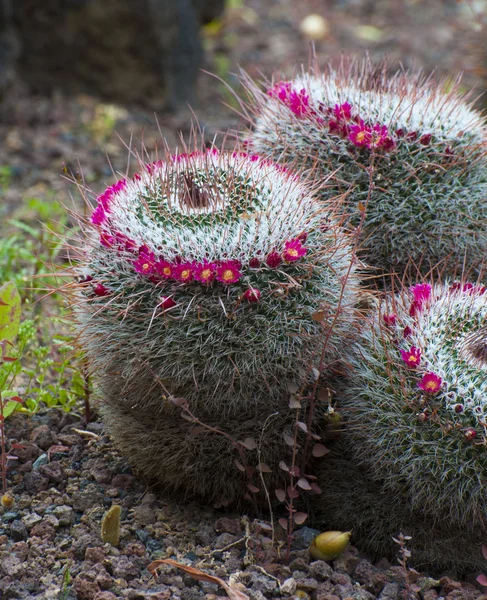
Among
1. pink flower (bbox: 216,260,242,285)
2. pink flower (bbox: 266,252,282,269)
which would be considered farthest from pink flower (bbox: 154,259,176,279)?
pink flower (bbox: 266,252,282,269)

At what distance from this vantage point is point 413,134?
120 inches

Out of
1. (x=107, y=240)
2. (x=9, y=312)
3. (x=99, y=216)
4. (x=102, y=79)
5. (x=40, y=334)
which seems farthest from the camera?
(x=102, y=79)

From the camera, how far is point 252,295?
7.84 feet

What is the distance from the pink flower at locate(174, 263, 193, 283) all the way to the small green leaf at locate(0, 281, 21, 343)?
0.84m

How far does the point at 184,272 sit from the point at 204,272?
7 cm

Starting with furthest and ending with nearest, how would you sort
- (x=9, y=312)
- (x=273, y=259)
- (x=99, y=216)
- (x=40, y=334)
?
(x=40, y=334) < (x=9, y=312) < (x=99, y=216) < (x=273, y=259)

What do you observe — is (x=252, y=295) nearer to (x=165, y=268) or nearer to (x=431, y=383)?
(x=165, y=268)

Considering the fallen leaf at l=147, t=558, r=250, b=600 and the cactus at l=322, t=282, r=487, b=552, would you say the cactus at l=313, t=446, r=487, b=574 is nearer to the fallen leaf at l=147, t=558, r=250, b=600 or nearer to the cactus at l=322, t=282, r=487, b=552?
the cactus at l=322, t=282, r=487, b=552

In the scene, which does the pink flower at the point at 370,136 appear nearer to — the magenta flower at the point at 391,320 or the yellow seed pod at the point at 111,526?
the magenta flower at the point at 391,320

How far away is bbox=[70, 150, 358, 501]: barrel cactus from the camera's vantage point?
7.99 ft

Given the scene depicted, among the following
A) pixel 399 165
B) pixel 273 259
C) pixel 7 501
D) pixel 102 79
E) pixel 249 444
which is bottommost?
pixel 7 501

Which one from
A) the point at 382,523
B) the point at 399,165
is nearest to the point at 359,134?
the point at 399,165

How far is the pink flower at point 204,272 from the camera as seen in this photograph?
94.2 inches

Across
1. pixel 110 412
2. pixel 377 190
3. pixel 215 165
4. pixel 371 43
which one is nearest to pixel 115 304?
pixel 110 412
